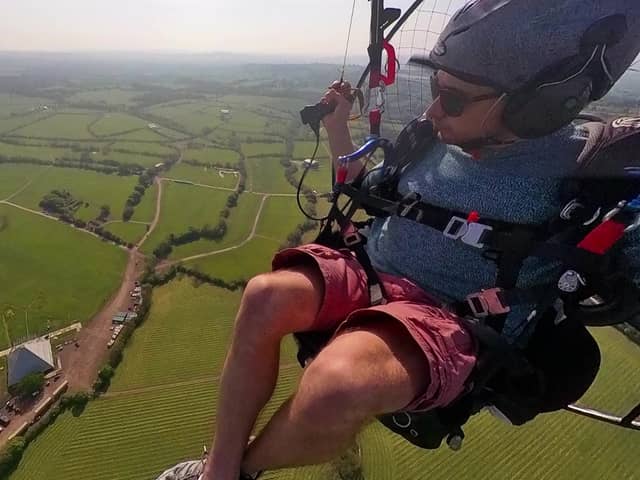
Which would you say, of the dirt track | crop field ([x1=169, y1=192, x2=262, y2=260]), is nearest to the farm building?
the dirt track

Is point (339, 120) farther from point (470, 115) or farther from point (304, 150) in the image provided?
point (304, 150)

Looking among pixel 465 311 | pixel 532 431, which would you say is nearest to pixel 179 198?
pixel 532 431

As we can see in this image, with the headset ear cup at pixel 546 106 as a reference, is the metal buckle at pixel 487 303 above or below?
below

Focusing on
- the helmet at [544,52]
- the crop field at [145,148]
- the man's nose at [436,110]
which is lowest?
the crop field at [145,148]

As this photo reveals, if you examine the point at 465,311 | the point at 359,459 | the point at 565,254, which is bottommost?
the point at 359,459

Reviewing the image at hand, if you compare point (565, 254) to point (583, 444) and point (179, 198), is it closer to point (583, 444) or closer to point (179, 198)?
point (583, 444)

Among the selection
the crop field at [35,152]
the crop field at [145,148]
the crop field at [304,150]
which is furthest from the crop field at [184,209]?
the crop field at [35,152]

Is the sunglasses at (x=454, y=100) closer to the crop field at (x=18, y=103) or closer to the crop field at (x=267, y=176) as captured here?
the crop field at (x=267, y=176)

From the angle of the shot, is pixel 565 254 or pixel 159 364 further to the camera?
pixel 159 364
